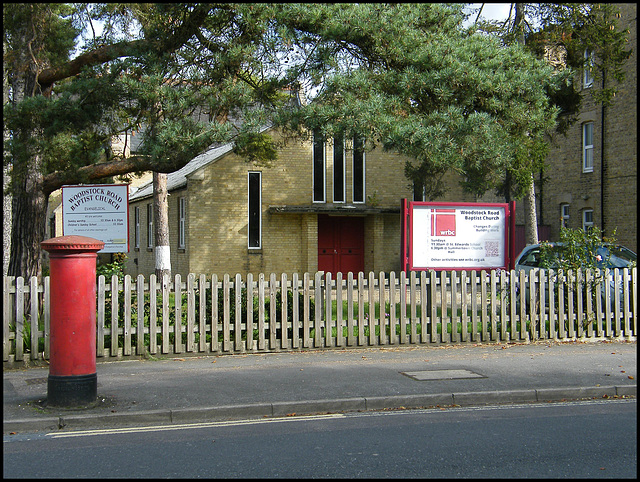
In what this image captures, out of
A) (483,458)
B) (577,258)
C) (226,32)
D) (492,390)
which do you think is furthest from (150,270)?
(483,458)

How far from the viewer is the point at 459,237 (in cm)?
1236

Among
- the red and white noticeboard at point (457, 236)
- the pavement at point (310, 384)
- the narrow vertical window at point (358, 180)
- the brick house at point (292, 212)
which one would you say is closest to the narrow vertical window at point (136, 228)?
the brick house at point (292, 212)

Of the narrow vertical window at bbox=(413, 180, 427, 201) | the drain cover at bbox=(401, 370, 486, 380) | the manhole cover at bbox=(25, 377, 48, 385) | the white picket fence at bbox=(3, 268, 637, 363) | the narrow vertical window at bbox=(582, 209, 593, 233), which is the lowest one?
the drain cover at bbox=(401, 370, 486, 380)

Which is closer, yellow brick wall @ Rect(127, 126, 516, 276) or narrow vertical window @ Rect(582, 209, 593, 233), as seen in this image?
yellow brick wall @ Rect(127, 126, 516, 276)

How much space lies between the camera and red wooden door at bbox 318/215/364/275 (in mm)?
Result: 25109

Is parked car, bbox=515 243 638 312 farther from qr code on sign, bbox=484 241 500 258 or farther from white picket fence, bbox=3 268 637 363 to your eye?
qr code on sign, bbox=484 241 500 258

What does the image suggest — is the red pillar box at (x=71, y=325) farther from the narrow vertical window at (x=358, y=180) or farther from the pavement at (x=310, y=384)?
the narrow vertical window at (x=358, y=180)

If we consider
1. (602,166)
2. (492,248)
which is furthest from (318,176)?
(492,248)

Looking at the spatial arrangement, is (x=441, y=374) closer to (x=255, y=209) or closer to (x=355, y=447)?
(x=355, y=447)

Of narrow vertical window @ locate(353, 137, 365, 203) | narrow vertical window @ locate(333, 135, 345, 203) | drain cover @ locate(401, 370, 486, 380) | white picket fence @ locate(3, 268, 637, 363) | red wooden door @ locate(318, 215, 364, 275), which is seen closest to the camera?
drain cover @ locate(401, 370, 486, 380)

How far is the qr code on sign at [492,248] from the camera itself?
12.5 meters

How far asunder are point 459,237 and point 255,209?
12.5 metres

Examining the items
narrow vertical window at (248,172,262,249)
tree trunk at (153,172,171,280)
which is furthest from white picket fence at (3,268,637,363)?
narrow vertical window at (248,172,262,249)

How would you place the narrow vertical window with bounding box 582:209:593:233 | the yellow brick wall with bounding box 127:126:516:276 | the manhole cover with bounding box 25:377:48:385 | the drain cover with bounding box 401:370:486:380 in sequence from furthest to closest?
the narrow vertical window with bounding box 582:209:593:233, the yellow brick wall with bounding box 127:126:516:276, the drain cover with bounding box 401:370:486:380, the manhole cover with bounding box 25:377:48:385
